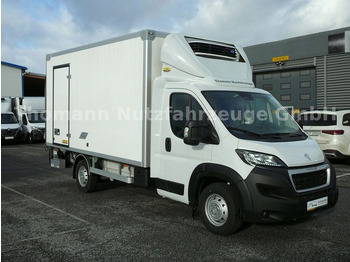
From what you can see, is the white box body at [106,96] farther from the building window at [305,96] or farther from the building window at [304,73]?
the building window at [304,73]

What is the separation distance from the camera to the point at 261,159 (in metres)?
4.59

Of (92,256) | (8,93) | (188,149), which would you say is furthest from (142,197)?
(8,93)

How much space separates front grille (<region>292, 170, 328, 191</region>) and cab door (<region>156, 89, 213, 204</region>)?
48.3 inches

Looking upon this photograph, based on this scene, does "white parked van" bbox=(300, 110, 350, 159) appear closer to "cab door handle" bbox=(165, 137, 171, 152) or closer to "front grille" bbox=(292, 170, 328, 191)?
"front grille" bbox=(292, 170, 328, 191)

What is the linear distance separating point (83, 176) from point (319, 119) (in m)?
7.40

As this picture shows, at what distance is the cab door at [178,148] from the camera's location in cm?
526

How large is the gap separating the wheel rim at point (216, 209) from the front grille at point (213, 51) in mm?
2293

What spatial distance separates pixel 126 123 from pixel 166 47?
1488mm

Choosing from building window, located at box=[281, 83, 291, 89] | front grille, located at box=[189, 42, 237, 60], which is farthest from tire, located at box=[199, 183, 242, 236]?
building window, located at box=[281, 83, 291, 89]

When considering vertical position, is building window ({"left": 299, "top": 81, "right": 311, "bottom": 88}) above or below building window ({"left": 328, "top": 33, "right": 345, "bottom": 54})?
below

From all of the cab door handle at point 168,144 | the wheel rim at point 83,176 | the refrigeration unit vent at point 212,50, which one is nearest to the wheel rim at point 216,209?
the cab door handle at point 168,144

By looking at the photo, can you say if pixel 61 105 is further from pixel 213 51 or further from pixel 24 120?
pixel 24 120

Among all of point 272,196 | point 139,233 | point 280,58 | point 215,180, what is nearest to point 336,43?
point 280,58

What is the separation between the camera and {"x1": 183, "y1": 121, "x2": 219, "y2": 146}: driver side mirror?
16.1 ft
